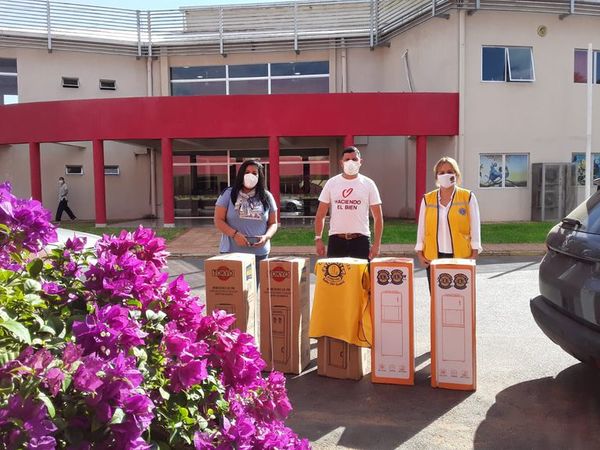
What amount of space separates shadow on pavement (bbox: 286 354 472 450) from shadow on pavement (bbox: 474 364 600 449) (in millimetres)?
363

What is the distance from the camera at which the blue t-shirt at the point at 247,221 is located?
5.59m

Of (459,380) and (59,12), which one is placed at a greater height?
(59,12)

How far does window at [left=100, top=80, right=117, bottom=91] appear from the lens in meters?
22.2

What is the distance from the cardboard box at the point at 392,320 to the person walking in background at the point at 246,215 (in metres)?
1.42

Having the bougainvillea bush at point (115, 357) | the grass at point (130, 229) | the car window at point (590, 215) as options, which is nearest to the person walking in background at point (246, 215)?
the car window at point (590, 215)

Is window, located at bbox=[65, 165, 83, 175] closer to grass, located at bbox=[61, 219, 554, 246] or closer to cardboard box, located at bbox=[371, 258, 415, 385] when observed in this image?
grass, located at bbox=[61, 219, 554, 246]

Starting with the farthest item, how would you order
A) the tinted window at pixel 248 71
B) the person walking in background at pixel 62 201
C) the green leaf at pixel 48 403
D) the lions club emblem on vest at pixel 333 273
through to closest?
1. the tinted window at pixel 248 71
2. the person walking in background at pixel 62 201
3. the lions club emblem on vest at pixel 333 273
4. the green leaf at pixel 48 403

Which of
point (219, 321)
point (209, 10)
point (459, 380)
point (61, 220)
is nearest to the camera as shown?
point (219, 321)

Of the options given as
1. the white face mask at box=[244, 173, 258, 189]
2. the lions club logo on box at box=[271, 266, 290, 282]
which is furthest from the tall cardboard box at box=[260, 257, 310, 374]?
the white face mask at box=[244, 173, 258, 189]

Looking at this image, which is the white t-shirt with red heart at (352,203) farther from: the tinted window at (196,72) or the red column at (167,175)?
the tinted window at (196,72)

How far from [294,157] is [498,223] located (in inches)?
328

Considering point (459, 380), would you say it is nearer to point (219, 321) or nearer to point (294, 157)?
point (219, 321)

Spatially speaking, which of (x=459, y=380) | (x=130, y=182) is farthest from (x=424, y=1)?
(x=459, y=380)

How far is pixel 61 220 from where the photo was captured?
2108 centimetres
